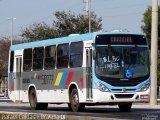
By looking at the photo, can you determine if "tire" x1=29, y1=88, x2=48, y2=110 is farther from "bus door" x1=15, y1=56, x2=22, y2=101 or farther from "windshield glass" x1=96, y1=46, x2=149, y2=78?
"windshield glass" x1=96, y1=46, x2=149, y2=78

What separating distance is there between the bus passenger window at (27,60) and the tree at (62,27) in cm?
3504

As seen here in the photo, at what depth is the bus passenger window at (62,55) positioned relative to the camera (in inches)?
1061

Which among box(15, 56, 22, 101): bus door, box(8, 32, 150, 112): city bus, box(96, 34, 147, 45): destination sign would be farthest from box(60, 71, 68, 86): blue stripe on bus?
box(15, 56, 22, 101): bus door

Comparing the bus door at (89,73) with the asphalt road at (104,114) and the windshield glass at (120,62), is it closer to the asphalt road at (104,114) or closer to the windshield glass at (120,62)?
the windshield glass at (120,62)

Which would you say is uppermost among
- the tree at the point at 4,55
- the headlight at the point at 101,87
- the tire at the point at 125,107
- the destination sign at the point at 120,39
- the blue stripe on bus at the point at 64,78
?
the tree at the point at 4,55

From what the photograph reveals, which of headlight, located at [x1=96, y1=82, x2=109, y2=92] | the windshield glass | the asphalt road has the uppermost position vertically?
the windshield glass

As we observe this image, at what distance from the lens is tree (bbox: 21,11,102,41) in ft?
222

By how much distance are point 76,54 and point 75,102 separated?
1984mm

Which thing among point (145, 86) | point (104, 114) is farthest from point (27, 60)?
point (104, 114)

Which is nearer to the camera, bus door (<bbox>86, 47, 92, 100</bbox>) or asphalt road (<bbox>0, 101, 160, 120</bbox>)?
asphalt road (<bbox>0, 101, 160, 120</bbox>)

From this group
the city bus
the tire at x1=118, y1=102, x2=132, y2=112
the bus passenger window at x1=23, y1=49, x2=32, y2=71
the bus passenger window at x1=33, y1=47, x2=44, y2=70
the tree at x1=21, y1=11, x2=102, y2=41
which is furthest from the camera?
the tree at x1=21, y1=11, x2=102, y2=41

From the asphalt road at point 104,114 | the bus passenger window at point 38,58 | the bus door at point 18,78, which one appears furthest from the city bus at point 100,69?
the bus door at point 18,78

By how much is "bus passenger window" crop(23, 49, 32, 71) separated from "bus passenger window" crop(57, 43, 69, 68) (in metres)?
3.09

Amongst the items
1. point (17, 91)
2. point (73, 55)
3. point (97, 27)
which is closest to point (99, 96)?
point (73, 55)
